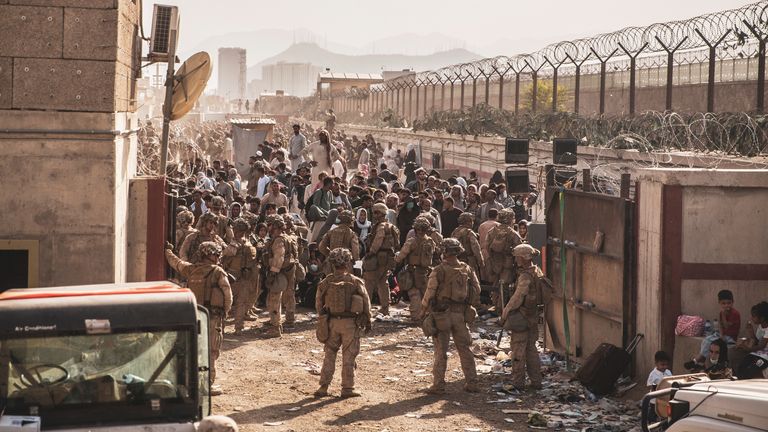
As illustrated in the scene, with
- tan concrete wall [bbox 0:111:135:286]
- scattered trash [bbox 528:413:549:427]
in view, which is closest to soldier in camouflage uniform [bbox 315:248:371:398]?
scattered trash [bbox 528:413:549:427]

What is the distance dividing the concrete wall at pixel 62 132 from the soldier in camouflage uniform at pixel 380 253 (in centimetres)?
505

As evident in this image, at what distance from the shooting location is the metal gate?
38.4 feet

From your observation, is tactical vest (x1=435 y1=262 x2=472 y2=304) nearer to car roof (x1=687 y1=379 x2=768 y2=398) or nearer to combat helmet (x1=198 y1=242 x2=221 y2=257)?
combat helmet (x1=198 y1=242 x2=221 y2=257)

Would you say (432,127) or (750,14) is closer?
(750,14)

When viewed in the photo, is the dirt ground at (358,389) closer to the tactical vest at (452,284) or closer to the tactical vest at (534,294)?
the tactical vest at (534,294)

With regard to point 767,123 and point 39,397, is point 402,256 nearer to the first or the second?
point 767,123

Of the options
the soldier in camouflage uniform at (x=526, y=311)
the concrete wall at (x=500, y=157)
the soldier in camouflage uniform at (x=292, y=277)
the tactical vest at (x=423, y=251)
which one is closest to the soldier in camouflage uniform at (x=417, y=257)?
the tactical vest at (x=423, y=251)

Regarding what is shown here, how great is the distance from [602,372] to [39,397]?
246 inches

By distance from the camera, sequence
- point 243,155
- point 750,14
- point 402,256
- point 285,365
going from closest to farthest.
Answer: point 285,365
point 402,256
point 750,14
point 243,155

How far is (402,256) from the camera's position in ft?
47.5

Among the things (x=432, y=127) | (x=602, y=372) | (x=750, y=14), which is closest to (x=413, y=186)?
(x=750, y=14)

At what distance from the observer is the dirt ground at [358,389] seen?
10.3 m

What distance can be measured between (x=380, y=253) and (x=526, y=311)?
3.87 m

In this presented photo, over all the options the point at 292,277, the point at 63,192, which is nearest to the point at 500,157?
the point at 292,277
